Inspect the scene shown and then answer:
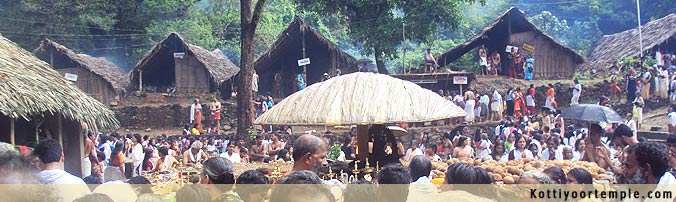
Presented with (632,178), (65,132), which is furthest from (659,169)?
(65,132)

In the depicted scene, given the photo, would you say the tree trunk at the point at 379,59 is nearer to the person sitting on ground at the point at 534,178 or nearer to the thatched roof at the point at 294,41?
the thatched roof at the point at 294,41

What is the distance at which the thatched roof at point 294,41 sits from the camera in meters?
24.1

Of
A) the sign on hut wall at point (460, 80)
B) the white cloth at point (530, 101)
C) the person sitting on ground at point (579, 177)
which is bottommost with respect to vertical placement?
the person sitting on ground at point (579, 177)

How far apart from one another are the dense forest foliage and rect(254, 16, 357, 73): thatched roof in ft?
3.25

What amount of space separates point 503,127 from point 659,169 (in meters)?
13.2

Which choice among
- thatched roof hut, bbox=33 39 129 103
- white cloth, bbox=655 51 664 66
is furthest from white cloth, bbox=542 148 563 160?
thatched roof hut, bbox=33 39 129 103

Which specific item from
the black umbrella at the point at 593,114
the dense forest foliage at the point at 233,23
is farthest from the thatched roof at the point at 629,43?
the black umbrella at the point at 593,114

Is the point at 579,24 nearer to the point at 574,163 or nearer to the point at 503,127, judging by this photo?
the point at 503,127

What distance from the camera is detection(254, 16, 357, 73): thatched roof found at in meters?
24.1

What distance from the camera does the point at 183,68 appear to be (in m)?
26.5

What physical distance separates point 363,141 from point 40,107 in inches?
179

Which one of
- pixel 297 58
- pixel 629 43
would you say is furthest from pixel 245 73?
pixel 629 43

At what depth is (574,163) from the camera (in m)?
8.72

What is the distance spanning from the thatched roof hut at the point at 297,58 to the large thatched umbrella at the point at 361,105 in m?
15.7
